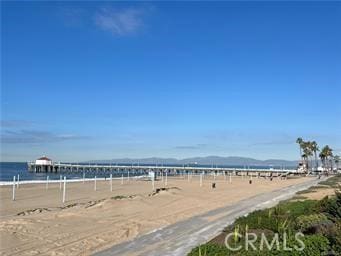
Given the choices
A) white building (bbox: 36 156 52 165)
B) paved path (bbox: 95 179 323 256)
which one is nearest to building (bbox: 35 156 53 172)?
white building (bbox: 36 156 52 165)

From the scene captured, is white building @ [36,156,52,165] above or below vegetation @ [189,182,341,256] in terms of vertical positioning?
above

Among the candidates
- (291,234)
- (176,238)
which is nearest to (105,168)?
(176,238)

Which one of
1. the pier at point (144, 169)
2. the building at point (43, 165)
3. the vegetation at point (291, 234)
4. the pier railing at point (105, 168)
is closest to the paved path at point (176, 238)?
the vegetation at point (291, 234)

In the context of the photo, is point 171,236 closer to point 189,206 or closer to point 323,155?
point 189,206

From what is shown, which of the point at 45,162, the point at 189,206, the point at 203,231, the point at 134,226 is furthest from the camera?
the point at 45,162

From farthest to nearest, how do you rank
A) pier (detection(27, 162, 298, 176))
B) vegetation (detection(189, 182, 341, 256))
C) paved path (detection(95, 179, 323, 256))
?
pier (detection(27, 162, 298, 176))
paved path (detection(95, 179, 323, 256))
vegetation (detection(189, 182, 341, 256))

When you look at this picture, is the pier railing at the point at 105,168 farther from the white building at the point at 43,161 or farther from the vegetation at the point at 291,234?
the vegetation at the point at 291,234

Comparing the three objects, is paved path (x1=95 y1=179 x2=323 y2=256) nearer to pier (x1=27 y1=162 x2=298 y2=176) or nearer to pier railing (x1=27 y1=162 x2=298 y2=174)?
pier (x1=27 y1=162 x2=298 y2=176)

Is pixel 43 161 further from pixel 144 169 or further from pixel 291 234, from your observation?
pixel 291 234

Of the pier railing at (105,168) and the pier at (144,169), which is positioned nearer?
the pier at (144,169)

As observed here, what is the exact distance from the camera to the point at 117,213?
71.0 feet

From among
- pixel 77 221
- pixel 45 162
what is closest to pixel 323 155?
pixel 45 162

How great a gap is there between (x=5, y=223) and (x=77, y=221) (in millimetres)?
2822

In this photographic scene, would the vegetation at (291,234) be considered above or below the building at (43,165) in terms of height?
below
